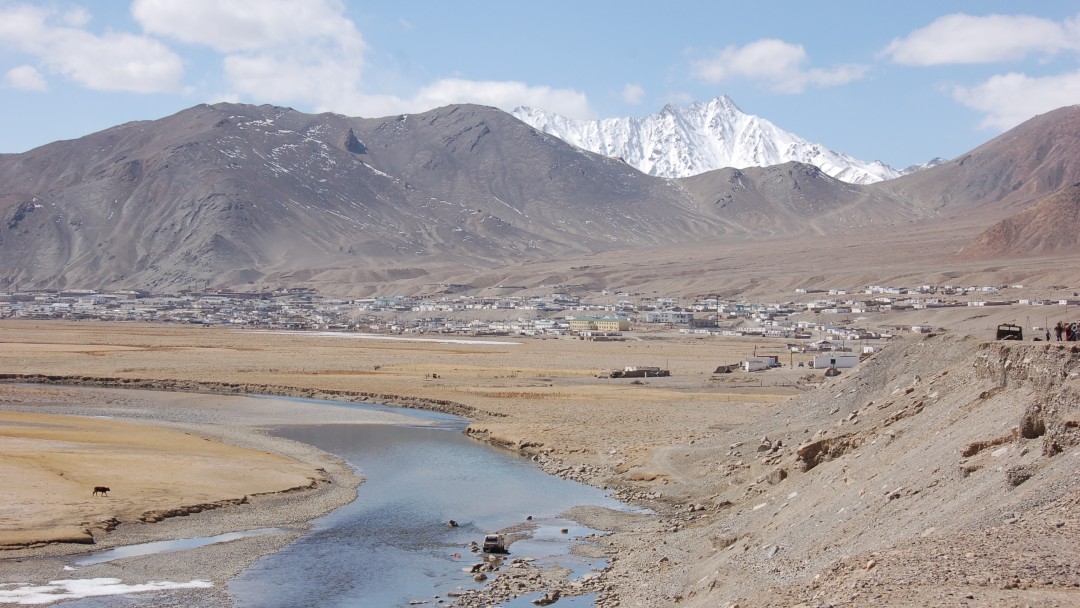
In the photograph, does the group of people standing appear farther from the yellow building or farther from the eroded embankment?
the yellow building

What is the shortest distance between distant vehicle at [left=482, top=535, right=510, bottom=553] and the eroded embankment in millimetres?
35657

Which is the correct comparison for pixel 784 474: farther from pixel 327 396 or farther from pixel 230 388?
pixel 230 388

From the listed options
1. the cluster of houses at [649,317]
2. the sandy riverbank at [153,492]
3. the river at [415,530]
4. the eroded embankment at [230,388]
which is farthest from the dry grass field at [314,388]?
the cluster of houses at [649,317]

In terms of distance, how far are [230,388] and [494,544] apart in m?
48.5

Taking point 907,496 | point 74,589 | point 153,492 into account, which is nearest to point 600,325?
point 153,492

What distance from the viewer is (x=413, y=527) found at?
102ft

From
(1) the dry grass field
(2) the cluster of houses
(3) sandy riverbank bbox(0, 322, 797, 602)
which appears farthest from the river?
(2) the cluster of houses

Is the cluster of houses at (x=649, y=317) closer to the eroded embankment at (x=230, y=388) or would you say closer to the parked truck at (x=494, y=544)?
the eroded embankment at (x=230, y=388)

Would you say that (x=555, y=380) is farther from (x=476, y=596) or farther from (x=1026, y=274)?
(x=1026, y=274)

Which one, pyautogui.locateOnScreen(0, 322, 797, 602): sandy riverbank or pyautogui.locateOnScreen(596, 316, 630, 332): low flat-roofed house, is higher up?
pyautogui.locateOnScreen(596, 316, 630, 332): low flat-roofed house

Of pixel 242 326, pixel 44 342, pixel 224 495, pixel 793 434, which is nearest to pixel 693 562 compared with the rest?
pixel 793 434

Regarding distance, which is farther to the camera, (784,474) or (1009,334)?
(1009,334)

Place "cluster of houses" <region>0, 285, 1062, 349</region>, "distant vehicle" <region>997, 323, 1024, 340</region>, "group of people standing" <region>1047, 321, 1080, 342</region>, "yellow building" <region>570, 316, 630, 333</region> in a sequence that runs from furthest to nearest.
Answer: "yellow building" <region>570, 316, 630, 333</region> < "cluster of houses" <region>0, 285, 1062, 349</region> < "distant vehicle" <region>997, 323, 1024, 340</region> < "group of people standing" <region>1047, 321, 1080, 342</region>

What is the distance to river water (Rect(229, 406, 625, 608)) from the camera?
24.6 metres
